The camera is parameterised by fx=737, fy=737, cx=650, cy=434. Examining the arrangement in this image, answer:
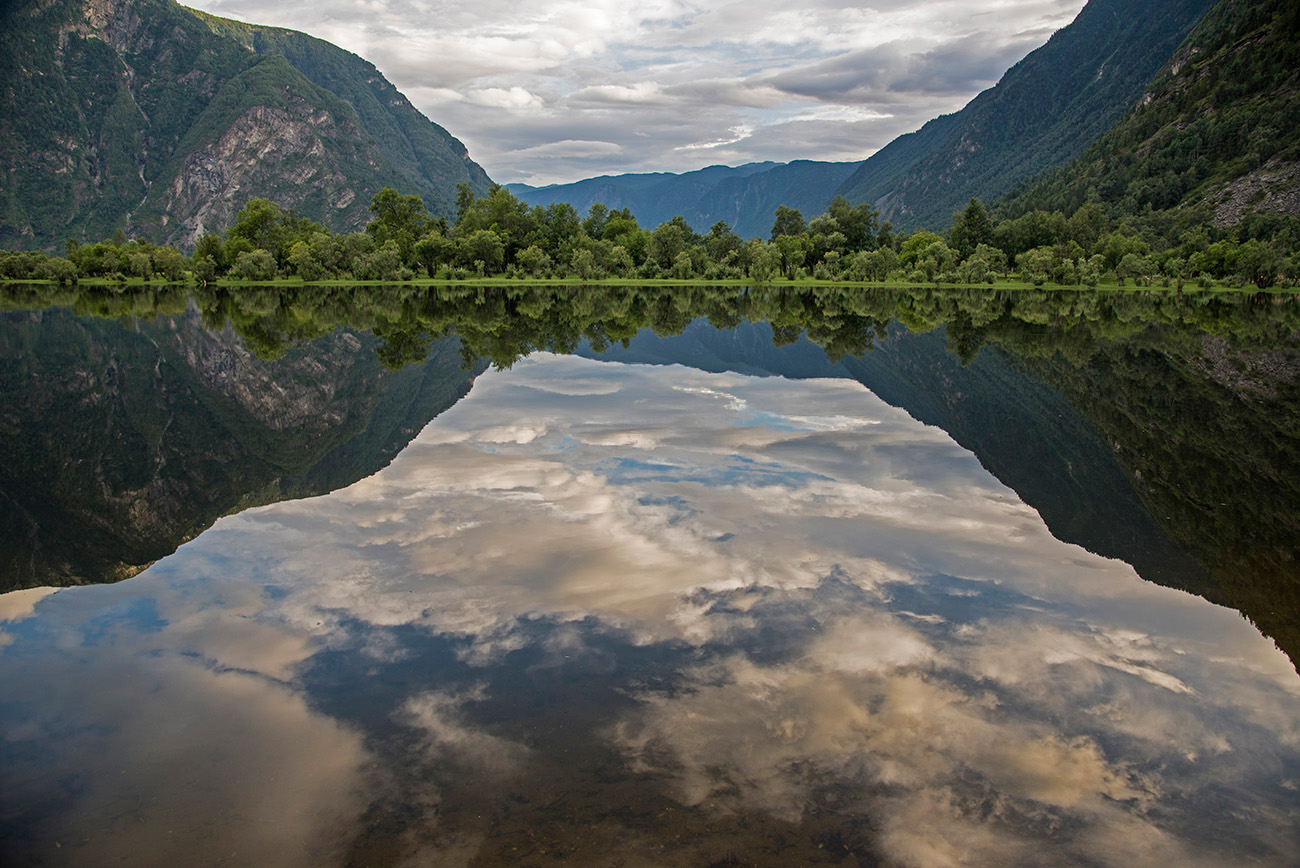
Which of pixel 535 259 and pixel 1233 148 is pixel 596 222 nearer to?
pixel 535 259

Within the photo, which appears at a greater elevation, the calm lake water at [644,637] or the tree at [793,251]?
the tree at [793,251]

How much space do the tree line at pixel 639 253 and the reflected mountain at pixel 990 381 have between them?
37.4 metres

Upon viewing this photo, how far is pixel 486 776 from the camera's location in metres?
5.75

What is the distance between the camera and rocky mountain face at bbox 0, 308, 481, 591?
12.0 m

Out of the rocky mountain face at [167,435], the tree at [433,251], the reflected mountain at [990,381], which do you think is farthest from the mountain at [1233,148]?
the rocky mountain face at [167,435]

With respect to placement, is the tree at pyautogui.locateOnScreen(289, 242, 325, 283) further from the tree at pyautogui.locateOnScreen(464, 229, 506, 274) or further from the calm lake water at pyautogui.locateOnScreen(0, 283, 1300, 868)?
the calm lake water at pyautogui.locateOnScreen(0, 283, 1300, 868)

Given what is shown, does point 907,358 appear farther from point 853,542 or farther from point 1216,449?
point 853,542

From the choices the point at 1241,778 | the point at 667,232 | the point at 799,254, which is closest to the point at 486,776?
the point at 1241,778

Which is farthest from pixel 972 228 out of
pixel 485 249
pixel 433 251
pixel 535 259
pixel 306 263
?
pixel 306 263

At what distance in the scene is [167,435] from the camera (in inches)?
741

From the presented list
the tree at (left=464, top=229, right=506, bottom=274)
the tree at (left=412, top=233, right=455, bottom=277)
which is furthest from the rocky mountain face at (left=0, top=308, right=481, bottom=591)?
the tree at (left=464, top=229, right=506, bottom=274)

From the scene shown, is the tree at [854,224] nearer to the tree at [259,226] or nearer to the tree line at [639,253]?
the tree line at [639,253]

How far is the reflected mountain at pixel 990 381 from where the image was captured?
1280 cm

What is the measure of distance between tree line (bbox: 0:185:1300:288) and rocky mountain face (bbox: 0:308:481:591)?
7042cm
